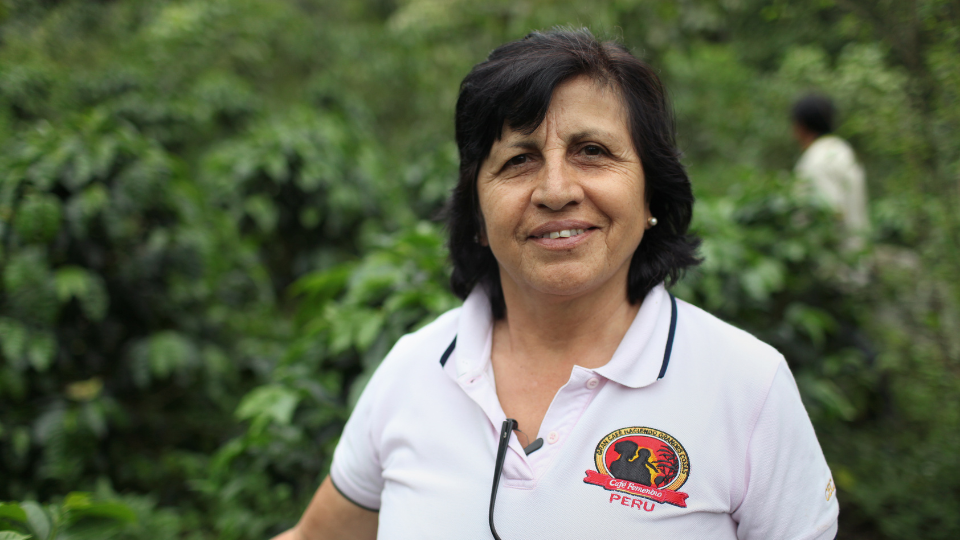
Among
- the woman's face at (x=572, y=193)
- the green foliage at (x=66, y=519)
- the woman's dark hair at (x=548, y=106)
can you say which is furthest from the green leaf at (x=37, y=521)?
the woman's face at (x=572, y=193)

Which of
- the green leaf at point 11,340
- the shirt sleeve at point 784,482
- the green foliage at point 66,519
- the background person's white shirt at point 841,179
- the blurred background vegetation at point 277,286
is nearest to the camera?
the shirt sleeve at point 784,482

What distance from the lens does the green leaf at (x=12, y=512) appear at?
1.53 metres

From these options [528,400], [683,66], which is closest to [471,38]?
[683,66]

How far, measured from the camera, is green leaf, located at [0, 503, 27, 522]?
1.53m

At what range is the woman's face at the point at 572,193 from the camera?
135 centimetres

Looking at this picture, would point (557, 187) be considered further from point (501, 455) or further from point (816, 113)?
point (816, 113)

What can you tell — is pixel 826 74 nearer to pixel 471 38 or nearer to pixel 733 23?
pixel 733 23

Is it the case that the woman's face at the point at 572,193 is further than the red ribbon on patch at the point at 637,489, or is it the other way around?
the woman's face at the point at 572,193

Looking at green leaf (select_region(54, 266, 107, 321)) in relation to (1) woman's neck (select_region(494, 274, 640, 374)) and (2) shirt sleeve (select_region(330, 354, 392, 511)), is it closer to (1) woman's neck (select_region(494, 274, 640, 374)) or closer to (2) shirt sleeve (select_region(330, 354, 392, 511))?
(2) shirt sleeve (select_region(330, 354, 392, 511))

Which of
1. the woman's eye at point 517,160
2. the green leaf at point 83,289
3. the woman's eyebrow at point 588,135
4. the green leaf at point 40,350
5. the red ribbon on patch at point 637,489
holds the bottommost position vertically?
the green leaf at point 40,350

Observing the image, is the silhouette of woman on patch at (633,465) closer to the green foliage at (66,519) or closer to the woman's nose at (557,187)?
the woman's nose at (557,187)

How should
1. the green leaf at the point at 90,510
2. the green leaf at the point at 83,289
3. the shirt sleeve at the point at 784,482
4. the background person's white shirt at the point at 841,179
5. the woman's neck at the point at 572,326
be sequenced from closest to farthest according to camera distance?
→ the shirt sleeve at the point at 784,482
the woman's neck at the point at 572,326
the green leaf at the point at 90,510
the green leaf at the point at 83,289
the background person's white shirt at the point at 841,179

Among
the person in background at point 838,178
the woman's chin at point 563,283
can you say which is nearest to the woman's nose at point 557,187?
the woman's chin at point 563,283

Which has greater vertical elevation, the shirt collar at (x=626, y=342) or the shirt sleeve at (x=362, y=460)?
the shirt collar at (x=626, y=342)
